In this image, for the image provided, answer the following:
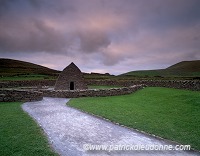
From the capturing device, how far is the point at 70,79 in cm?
2742

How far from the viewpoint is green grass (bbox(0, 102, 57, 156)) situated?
A: 636 centimetres

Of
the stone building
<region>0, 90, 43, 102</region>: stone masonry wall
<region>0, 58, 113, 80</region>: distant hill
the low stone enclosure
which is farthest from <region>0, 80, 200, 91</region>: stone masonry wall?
<region>0, 90, 43, 102</region>: stone masonry wall

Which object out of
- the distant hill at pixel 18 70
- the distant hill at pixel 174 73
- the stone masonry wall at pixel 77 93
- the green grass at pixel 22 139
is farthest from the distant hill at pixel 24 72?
the green grass at pixel 22 139

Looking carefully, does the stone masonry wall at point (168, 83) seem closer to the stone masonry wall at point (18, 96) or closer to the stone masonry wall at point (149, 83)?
the stone masonry wall at point (149, 83)

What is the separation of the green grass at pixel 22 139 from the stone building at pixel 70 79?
16433mm

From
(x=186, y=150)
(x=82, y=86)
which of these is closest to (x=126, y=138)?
(x=186, y=150)

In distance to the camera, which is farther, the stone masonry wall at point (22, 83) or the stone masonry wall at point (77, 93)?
the stone masonry wall at point (22, 83)

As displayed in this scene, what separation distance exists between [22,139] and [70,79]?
20.2 metres

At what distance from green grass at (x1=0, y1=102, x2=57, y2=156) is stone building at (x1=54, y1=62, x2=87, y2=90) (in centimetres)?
1643

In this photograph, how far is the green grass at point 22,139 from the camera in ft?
20.9

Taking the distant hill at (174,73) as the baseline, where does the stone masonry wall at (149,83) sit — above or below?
below

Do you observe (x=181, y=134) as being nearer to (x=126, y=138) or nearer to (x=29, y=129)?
(x=126, y=138)

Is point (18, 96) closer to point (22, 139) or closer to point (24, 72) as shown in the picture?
point (22, 139)

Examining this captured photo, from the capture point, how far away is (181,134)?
8492mm
